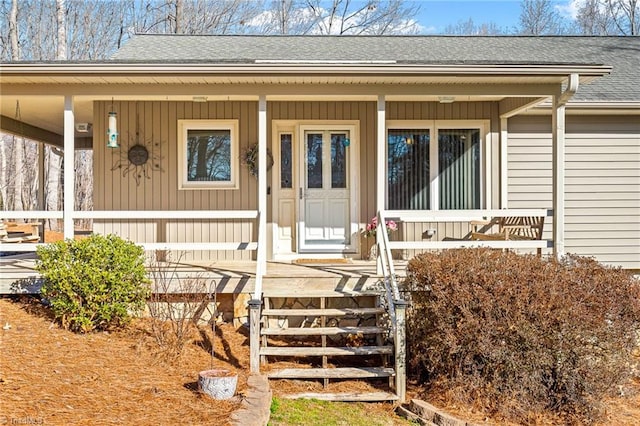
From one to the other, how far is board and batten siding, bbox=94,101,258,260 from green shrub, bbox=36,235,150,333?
2125 mm

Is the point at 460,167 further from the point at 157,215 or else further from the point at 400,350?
the point at 157,215

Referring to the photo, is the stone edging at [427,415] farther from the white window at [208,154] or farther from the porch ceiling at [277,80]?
the white window at [208,154]

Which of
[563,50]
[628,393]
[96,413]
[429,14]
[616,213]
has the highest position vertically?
[429,14]

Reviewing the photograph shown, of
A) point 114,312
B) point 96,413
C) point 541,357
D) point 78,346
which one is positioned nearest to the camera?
point 96,413

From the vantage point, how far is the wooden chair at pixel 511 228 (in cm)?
686

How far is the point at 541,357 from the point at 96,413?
3425 millimetres

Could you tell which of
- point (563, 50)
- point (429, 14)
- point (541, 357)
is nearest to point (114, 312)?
point (541, 357)

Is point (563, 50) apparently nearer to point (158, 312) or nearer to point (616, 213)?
point (616, 213)

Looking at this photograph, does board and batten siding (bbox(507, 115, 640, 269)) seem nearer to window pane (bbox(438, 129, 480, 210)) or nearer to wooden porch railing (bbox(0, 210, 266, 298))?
window pane (bbox(438, 129, 480, 210))

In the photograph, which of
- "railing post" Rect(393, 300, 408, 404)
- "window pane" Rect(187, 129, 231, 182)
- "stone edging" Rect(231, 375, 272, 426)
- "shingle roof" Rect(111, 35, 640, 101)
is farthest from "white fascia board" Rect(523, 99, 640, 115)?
"stone edging" Rect(231, 375, 272, 426)

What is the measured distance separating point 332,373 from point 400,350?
0.67 metres

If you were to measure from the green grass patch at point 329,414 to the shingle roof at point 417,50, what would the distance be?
5.81 m

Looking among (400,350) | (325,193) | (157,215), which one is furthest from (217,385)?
(325,193)

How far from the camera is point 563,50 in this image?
33.1 ft
